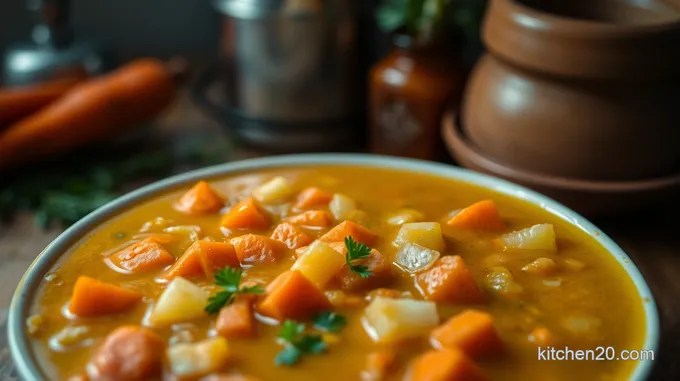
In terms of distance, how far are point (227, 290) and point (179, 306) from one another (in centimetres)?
8

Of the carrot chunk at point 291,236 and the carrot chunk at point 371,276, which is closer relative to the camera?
the carrot chunk at point 371,276

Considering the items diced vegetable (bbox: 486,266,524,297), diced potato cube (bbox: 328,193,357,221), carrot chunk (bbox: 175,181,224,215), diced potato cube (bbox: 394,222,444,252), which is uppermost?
diced potato cube (bbox: 394,222,444,252)

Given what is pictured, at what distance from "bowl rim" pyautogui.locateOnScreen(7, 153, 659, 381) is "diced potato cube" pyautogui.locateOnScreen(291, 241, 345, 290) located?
451 mm

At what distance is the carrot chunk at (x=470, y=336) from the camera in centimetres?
124

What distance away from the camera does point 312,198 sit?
169 cm

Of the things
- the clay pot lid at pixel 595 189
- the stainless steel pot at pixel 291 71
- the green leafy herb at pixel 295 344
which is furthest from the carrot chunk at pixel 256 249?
the stainless steel pot at pixel 291 71

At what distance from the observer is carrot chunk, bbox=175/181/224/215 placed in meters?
1.67

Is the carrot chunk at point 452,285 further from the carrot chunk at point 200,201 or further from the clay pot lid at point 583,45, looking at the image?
the clay pot lid at point 583,45

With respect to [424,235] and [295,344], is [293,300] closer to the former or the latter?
[295,344]

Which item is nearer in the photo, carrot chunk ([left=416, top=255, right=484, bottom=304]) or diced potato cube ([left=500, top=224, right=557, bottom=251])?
carrot chunk ([left=416, top=255, right=484, bottom=304])

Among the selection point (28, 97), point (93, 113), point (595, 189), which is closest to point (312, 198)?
point (595, 189)

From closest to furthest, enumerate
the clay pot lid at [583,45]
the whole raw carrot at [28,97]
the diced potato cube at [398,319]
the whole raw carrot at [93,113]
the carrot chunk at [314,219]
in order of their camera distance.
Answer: the diced potato cube at [398,319] → the carrot chunk at [314,219] → the clay pot lid at [583,45] → the whole raw carrot at [93,113] → the whole raw carrot at [28,97]

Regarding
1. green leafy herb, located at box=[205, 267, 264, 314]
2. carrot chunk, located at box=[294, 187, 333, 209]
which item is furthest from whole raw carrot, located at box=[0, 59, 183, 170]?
green leafy herb, located at box=[205, 267, 264, 314]

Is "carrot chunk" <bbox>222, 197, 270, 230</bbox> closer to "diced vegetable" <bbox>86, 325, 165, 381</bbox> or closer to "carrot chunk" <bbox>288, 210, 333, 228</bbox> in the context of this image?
"carrot chunk" <bbox>288, 210, 333, 228</bbox>
